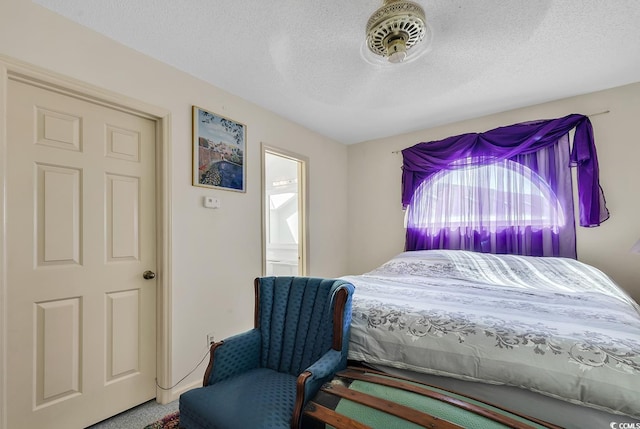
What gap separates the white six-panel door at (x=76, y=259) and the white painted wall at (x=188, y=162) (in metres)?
0.17

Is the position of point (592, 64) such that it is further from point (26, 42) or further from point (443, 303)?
point (26, 42)

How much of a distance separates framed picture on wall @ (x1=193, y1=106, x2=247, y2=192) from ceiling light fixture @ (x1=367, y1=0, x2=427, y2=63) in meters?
1.38

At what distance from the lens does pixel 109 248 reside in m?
1.81

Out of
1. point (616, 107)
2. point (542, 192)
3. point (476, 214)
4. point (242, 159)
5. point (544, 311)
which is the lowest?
point (544, 311)

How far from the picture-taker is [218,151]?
2.37m

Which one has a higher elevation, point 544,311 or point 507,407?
point 544,311

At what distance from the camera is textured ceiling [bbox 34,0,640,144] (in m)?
1.56

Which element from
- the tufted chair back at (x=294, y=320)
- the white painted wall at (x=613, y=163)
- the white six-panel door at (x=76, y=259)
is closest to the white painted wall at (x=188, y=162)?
the white six-panel door at (x=76, y=259)

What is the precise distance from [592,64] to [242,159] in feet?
9.38

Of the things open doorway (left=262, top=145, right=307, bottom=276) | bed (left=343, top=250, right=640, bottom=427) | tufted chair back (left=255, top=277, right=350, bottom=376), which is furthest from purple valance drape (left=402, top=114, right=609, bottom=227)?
tufted chair back (left=255, top=277, right=350, bottom=376)

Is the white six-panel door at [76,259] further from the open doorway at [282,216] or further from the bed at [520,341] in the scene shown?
the open doorway at [282,216]

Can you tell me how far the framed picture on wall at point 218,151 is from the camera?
2.23m

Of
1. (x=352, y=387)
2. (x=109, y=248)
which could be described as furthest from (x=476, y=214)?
(x=109, y=248)

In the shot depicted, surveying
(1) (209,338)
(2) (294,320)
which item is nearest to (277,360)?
(2) (294,320)
